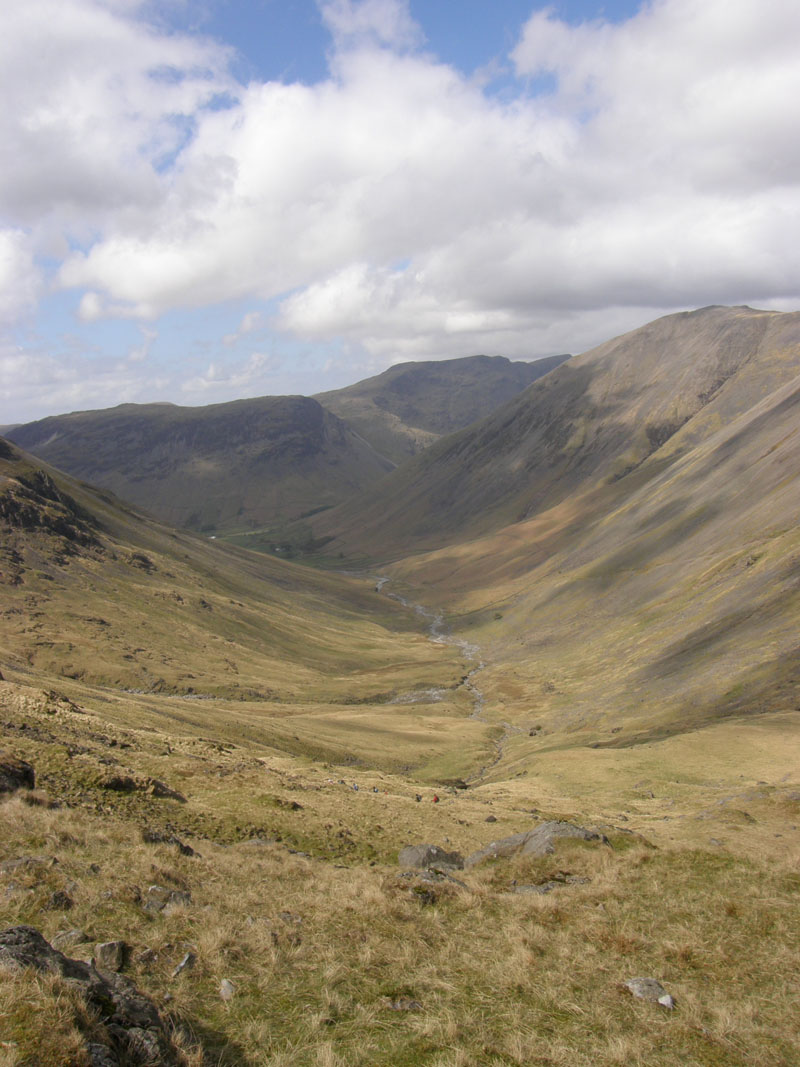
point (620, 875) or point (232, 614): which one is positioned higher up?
point (620, 875)

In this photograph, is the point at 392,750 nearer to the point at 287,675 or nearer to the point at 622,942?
the point at 287,675

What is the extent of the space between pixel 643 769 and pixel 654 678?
43997 mm

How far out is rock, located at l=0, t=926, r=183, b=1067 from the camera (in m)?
8.84

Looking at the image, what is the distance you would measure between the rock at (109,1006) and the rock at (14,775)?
12.3 meters

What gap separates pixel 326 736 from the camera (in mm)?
70375

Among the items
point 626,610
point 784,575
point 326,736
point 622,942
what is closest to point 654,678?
point 784,575

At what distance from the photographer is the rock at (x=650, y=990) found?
1364 centimetres

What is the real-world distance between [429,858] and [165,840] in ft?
34.2

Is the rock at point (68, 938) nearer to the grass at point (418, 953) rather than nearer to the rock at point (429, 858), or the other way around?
the grass at point (418, 953)

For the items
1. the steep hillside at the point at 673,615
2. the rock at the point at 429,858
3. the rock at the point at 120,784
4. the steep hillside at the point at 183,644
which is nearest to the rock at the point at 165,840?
the rock at the point at 120,784

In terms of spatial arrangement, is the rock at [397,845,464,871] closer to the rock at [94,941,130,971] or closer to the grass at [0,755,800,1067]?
the grass at [0,755,800,1067]

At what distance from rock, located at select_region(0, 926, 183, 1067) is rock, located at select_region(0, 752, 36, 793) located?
12.3m

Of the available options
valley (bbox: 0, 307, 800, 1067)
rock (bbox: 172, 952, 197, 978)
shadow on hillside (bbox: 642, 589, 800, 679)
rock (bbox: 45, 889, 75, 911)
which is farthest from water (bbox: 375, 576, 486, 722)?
rock (bbox: 172, 952, 197, 978)

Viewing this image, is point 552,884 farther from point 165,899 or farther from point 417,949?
point 165,899
